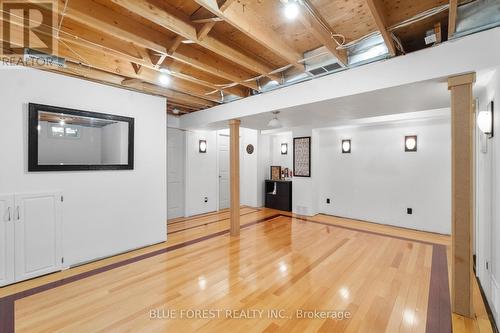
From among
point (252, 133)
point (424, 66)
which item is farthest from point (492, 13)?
point (252, 133)

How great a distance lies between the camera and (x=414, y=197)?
4.64 metres

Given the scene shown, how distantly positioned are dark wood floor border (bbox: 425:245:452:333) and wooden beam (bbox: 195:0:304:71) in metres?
2.95

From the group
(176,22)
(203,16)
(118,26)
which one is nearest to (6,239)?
(118,26)

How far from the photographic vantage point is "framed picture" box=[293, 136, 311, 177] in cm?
593

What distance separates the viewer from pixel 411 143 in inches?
184

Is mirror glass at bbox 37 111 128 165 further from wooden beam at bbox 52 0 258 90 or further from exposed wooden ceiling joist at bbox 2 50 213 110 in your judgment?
wooden beam at bbox 52 0 258 90

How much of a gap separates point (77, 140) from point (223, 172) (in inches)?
164

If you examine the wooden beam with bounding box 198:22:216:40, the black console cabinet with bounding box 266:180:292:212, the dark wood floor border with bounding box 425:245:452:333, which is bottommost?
the dark wood floor border with bounding box 425:245:452:333

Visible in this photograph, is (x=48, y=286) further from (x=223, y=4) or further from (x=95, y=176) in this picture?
(x=223, y=4)

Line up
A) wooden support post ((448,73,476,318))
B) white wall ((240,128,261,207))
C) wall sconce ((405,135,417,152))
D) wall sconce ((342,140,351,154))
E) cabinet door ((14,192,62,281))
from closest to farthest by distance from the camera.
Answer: wooden support post ((448,73,476,318)) → cabinet door ((14,192,62,281)) → wall sconce ((405,135,417,152)) → wall sconce ((342,140,351,154)) → white wall ((240,128,261,207))

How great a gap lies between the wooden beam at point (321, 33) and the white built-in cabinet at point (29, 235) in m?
3.54

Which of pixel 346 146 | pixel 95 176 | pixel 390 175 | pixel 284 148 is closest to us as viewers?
pixel 95 176

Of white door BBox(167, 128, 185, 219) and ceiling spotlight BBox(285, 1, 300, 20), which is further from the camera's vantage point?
white door BBox(167, 128, 185, 219)

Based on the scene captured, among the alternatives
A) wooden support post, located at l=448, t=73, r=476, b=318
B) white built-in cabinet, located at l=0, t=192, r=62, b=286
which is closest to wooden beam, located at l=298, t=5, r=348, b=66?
wooden support post, located at l=448, t=73, r=476, b=318
